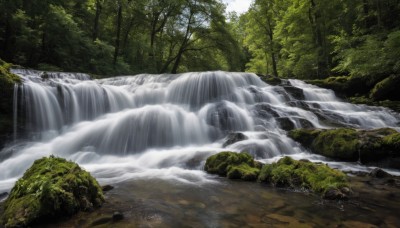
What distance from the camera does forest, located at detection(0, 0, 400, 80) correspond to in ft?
53.0

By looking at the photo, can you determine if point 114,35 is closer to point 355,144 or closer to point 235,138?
point 235,138

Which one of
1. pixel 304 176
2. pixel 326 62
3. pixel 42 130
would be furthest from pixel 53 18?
pixel 326 62

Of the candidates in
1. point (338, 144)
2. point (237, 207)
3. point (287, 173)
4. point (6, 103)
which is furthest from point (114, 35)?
point (237, 207)

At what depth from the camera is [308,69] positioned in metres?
23.2

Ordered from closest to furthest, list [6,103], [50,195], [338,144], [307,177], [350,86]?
[50,195] < [307,177] < [338,144] < [6,103] < [350,86]

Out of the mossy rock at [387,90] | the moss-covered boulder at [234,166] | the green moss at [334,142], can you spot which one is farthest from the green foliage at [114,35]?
the green moss at [334,142]

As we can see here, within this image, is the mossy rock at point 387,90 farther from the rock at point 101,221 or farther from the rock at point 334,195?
the rock at point 101,221

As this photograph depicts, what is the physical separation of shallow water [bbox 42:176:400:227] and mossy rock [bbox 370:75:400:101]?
11.4 meters

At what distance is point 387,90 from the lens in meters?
15.6

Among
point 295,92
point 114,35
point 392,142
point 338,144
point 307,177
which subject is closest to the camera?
point 307,177

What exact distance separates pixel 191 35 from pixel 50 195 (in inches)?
945

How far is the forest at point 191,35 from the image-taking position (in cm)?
1616

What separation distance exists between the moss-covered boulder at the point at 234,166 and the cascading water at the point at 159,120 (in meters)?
0.38

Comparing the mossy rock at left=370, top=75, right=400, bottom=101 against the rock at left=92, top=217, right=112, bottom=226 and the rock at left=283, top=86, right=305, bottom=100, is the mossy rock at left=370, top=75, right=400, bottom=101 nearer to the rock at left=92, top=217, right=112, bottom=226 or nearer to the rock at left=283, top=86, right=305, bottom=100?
the rock at left=283, top=86, right=305, bottom=100
